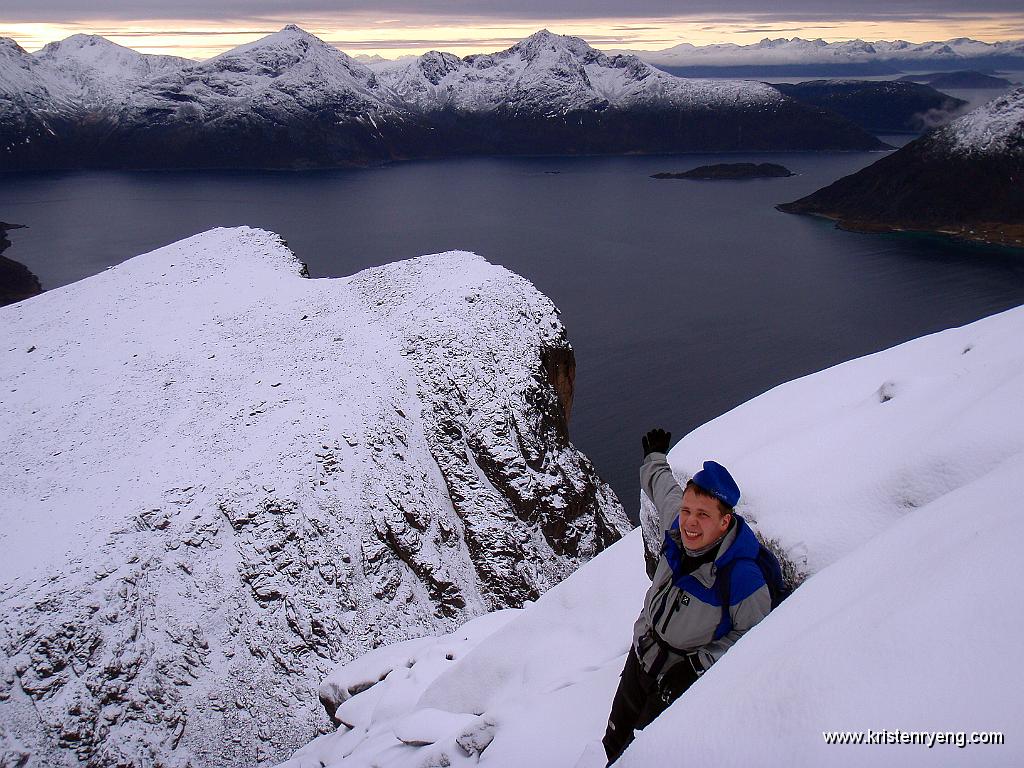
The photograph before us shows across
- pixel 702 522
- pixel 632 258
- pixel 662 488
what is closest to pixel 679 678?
pixel 702 522

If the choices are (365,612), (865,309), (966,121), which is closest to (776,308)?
(865,309)

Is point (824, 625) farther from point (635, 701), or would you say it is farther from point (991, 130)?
point (991, 130)

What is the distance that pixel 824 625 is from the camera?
436cm

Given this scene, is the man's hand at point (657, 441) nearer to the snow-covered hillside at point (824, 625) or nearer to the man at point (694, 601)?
the man at point (694, 601)

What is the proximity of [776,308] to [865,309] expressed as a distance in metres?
8.82

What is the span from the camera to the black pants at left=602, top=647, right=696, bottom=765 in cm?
537

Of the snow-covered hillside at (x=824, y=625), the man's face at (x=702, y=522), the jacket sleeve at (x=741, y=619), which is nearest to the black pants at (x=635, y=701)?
the jacket sleeve at (x=741, y=619)

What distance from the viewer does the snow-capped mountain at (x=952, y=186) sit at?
106m

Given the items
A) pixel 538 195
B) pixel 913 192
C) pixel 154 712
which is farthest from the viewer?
pixel 538 195

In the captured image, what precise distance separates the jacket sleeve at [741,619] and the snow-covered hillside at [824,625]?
134 millimetres

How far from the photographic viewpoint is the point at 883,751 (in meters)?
3.34

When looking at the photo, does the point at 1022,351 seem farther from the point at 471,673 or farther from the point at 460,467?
the point at 460,467

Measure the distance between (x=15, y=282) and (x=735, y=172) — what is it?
5943 inches

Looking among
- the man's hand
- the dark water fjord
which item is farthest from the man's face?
the dark water fjord
